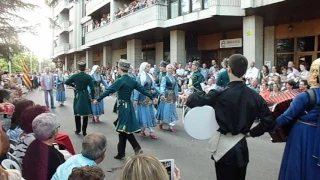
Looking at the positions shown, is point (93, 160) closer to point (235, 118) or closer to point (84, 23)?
point (235, 118)

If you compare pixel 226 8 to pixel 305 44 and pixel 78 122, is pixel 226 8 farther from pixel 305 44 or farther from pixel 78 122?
pixel 78 122

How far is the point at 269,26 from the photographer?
19453 millimetres

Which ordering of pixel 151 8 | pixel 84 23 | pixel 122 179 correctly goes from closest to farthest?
1. pixel 122 179
2. pixel 151 8
3. pixel 84 23

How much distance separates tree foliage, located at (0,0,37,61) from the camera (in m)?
11.0

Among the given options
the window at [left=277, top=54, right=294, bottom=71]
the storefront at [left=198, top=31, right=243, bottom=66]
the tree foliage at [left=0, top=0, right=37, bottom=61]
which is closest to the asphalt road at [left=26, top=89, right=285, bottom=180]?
the tree foliage at [left=0, top=0, right=37, bottom=61]

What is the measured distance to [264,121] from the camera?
3309 mm

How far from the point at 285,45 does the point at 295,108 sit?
17.0 meters

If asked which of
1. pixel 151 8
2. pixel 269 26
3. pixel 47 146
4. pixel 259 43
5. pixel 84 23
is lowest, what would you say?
pixel 47 146

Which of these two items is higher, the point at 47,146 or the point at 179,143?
the point at 47,146

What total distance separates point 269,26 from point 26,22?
42.8 ft

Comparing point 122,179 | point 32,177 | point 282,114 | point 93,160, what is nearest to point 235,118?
point 282,114

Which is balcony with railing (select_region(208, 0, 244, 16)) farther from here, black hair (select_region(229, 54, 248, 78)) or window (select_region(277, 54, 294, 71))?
black hair (select_region(229, 54, 248, 78))

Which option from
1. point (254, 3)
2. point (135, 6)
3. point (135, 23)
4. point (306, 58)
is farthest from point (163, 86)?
point (135, 6)

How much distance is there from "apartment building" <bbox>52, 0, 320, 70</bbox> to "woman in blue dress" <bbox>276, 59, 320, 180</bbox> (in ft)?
30.3
